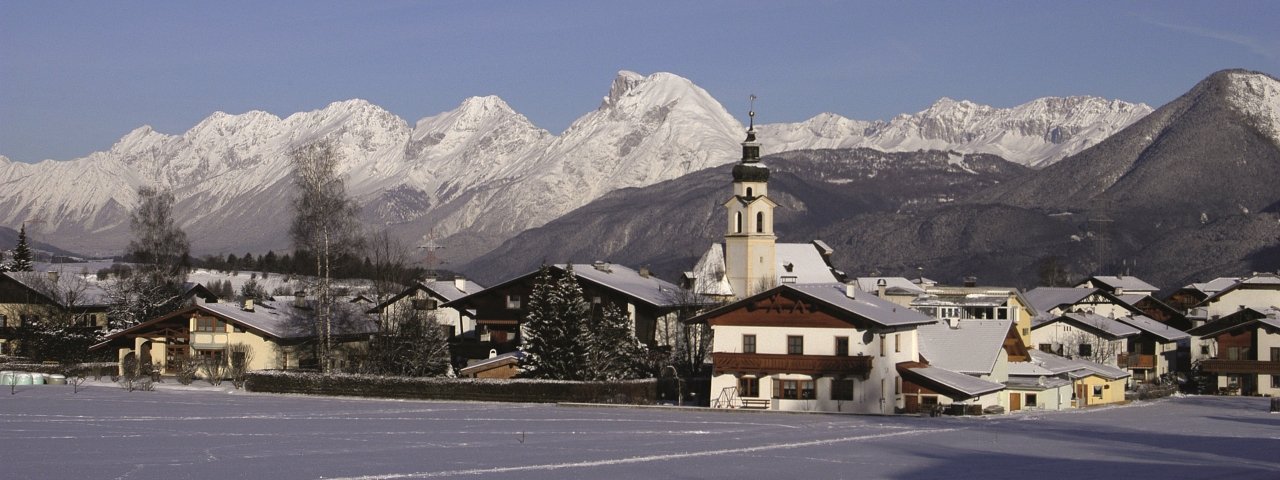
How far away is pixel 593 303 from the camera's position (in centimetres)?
8138

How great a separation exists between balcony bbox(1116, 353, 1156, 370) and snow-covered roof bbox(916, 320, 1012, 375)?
101 feet

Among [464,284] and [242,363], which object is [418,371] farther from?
[464,284]

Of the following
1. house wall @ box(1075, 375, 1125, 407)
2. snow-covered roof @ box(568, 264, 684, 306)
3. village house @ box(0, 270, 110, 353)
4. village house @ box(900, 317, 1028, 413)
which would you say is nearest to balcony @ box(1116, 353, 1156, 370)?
house wall @ box(1075, 375, 1125, 407)

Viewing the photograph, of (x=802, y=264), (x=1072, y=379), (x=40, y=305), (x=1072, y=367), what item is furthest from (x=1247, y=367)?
(x=40, y=305)

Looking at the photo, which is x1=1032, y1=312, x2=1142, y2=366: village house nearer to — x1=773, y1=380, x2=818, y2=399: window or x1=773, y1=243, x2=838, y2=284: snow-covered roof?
x1=773, y1=243, x2=838, y2=284: snow-covered roof

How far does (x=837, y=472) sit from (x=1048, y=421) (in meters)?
25.3

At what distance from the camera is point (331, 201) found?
246ft

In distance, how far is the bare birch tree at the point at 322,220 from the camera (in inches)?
2948

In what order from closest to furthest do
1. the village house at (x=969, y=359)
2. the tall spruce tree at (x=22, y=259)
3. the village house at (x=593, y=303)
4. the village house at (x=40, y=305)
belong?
1. the village house at (x=969, y=359)
2. the village house at (x=593, y=303)
3. the village house at (x=40, y=305)
4. the tall spruce tree at (x=22, y=259)

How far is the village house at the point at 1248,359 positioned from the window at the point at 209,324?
6016 centimetres

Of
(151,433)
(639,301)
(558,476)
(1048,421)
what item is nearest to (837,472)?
(558,476)

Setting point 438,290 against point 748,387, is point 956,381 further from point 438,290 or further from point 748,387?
point 438,290

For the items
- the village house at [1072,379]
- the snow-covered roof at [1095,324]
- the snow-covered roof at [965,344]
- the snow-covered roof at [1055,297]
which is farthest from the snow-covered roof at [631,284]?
the snow-covered roof at [1055,297]

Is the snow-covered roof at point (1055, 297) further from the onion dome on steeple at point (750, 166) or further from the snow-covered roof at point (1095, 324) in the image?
the onion dome on steeple at point (750, 166)
